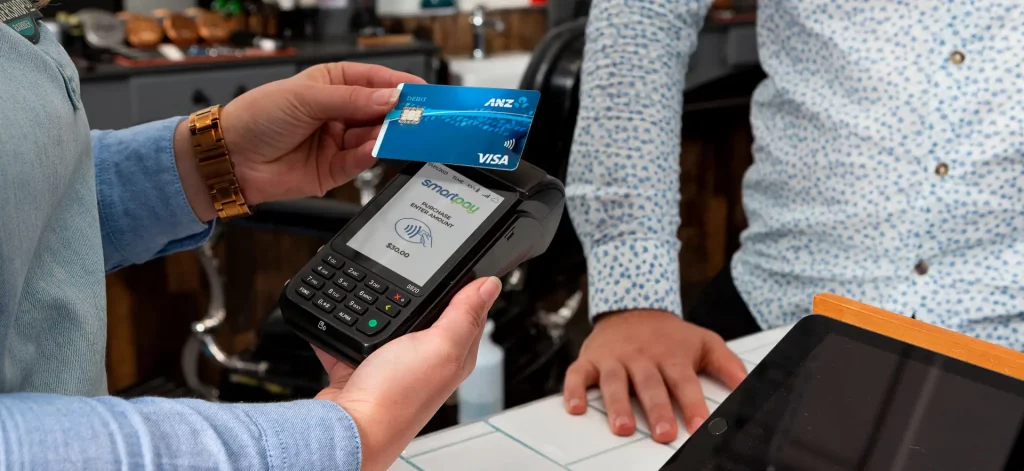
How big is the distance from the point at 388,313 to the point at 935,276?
617mm

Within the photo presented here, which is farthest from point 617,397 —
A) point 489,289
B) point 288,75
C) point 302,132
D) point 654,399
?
point 288,75

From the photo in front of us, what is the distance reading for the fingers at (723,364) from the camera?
741 millimetres

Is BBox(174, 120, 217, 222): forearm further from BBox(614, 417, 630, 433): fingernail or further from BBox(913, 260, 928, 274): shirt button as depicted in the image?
BBox(913, 260, 928, 274): shirt button

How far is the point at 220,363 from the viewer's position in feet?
5.17

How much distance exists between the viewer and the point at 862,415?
0.50m

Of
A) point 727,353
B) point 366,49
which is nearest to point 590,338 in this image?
point 727,353

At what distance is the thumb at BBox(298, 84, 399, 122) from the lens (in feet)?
2.20

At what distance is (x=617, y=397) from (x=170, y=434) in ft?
1.29

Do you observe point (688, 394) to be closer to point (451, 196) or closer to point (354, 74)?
point (451, 196)

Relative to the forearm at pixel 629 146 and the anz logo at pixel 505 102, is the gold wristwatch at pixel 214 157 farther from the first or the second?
the forearm at pixel 629 146

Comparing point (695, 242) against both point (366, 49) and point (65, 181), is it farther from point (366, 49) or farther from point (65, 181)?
point (65, 181)

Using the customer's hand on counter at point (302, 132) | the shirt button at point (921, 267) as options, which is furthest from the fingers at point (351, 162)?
the shirt button at point (921, 267)

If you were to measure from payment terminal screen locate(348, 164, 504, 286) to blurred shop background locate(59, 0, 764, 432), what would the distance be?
0.51 m

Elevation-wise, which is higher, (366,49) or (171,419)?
(171,419)
